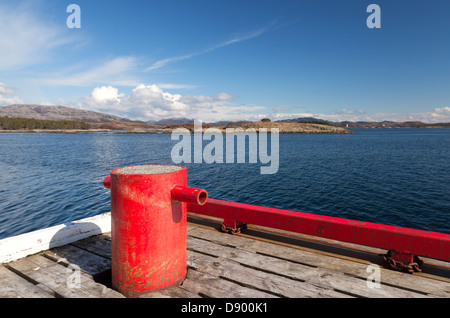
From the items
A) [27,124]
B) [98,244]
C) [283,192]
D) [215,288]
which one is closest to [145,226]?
[215,288]

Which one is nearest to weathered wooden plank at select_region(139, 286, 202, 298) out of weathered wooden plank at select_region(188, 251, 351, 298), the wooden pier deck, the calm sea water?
the wooden pier deck

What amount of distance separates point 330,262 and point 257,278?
3.80 feet

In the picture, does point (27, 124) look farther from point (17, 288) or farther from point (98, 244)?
point (17, 288)

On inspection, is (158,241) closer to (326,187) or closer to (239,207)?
(239,207)

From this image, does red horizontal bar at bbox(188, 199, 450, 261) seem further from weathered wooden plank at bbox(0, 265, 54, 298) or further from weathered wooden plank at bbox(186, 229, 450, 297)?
weathered wooden plank at bbox(0, 265, 54, 298)

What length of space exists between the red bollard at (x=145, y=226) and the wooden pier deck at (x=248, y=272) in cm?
22

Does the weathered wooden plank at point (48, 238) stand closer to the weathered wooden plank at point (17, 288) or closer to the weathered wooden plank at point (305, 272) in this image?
the weathered wooden plank at point (17, 288)

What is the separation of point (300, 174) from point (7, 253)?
25.9m

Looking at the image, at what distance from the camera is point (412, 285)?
10.1 feet

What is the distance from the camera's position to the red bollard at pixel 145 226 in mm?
2805

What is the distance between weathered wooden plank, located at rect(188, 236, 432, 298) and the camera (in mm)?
2955

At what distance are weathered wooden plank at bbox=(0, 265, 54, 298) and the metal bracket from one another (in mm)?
4190

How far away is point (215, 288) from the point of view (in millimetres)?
3051
